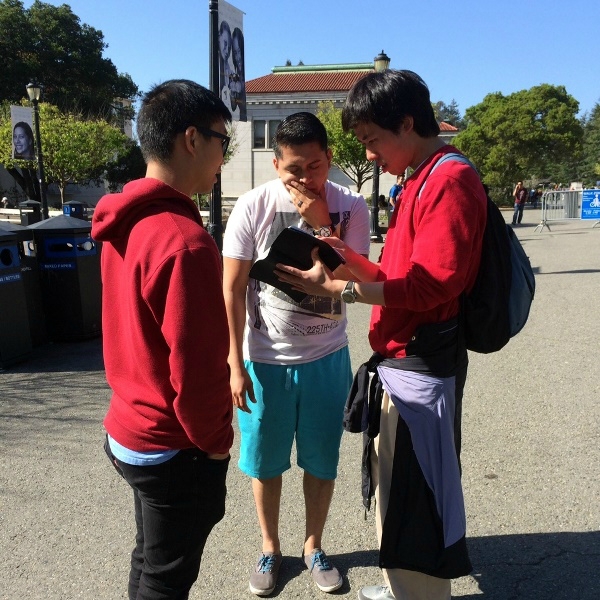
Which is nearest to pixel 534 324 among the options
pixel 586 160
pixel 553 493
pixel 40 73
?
pixel 553 493

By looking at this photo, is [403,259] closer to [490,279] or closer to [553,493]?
[490,279]

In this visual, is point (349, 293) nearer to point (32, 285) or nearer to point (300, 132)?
point (300, 132)

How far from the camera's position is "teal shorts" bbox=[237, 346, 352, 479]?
2.64 m

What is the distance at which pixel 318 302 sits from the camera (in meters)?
2.61

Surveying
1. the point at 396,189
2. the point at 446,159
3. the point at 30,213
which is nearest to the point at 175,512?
the point at 446,159

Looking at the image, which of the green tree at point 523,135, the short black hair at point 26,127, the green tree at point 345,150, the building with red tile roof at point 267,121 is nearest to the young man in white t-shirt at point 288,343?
the short black hair at point 26,127

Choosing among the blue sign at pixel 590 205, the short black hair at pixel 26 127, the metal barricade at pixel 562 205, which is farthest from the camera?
the metal barricade at pixel 562 205

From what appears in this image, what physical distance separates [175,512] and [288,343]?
983mm

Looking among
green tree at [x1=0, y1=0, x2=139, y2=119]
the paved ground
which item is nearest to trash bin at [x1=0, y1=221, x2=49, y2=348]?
the paved ground

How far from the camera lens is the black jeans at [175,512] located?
177 cm

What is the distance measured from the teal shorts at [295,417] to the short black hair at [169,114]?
116 centimetres

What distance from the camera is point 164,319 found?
162cm

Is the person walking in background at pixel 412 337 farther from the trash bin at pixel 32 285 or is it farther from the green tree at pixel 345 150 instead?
the green tree at pixel 345 150

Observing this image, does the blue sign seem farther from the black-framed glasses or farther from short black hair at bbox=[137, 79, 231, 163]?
short black hair at bbox=[137, 79, 231, 163]
